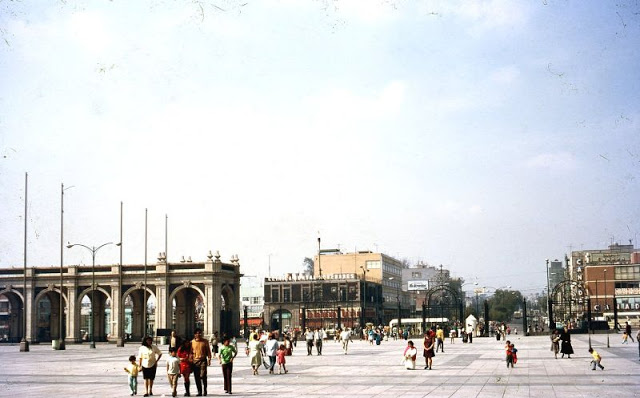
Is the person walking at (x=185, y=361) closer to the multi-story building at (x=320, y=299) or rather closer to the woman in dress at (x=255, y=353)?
the woman in dress at (x=255, y=353)

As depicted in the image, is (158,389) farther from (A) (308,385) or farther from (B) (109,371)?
(B) (109,371)

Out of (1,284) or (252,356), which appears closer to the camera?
(252,356)

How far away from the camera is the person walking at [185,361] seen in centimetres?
2097

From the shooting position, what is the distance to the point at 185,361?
69.2ft

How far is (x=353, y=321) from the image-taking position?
395ft

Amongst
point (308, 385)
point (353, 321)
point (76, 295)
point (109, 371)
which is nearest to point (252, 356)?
point (308, 385)

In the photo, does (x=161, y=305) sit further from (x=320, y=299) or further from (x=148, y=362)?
(x=148, y=362)

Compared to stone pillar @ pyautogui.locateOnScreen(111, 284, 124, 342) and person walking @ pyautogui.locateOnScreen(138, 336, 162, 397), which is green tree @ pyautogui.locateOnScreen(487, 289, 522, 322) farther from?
person walking @ pyautogui.locateOnScreen(138, 336, 162, 397)

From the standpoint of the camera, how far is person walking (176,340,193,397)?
68.8 ft

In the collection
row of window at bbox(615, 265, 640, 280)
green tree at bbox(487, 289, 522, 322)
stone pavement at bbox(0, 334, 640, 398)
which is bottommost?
green tree at bbox(487, 289, 522, 322)

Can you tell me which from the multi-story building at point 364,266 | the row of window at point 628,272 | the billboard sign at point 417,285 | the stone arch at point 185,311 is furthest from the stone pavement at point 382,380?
the billboard sign at point 417,285

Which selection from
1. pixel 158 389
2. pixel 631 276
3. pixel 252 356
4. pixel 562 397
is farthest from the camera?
pixel 631 276

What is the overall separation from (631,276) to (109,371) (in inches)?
4134

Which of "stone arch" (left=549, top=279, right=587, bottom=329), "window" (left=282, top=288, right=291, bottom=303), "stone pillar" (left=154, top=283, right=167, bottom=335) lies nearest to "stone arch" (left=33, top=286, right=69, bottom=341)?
"stone pillar" (left=154, top=283, right=167, bottom=335)
